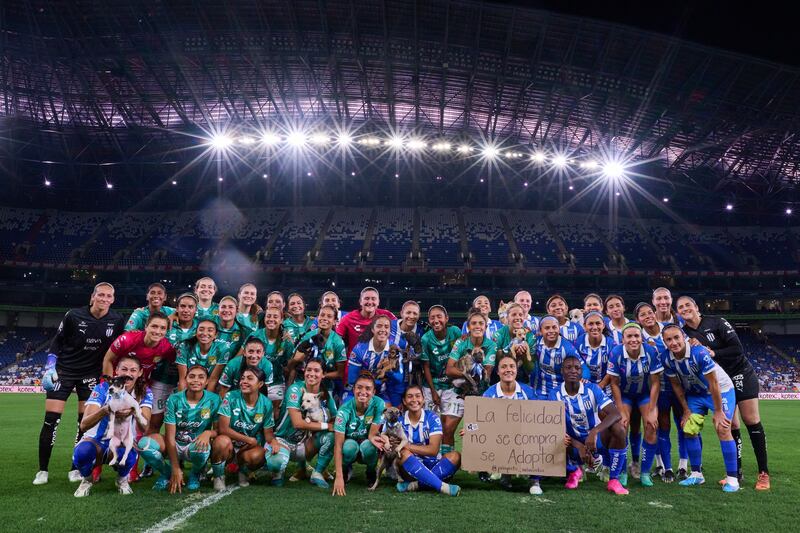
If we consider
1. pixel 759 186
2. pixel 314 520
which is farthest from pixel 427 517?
pixel 759 186

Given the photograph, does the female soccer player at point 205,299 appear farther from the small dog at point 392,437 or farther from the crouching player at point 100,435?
the small dog at point 392,437

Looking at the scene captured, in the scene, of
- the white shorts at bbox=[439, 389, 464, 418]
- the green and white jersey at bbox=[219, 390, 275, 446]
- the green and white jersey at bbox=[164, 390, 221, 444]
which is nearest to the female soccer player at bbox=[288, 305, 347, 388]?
the green and white jersey at bbox=[219, 390, 275, 446]

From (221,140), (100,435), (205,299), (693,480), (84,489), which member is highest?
(221,140)

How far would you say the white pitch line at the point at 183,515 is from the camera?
4.01 m

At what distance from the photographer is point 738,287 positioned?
1518 inches

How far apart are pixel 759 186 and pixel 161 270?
4409cm

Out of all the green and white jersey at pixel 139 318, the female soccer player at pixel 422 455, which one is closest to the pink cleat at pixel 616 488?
the female soccer player at pixel 422 455

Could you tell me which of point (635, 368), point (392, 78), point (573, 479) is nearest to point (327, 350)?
point (573, 479)

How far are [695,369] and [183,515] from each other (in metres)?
5.64

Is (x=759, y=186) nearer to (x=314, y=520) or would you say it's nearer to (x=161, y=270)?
(x=314, y=520)

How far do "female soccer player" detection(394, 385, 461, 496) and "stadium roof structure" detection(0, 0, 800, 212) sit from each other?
735 inches

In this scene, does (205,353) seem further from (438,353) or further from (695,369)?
(695,369)

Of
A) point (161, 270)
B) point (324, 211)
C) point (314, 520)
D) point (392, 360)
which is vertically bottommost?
point (314, 520)

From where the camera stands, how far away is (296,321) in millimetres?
7164
